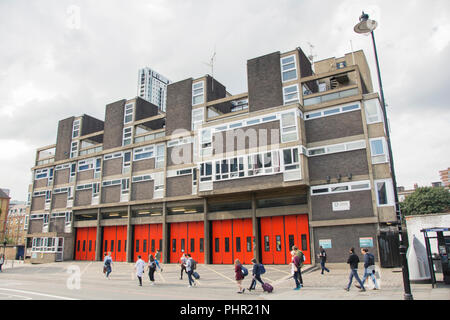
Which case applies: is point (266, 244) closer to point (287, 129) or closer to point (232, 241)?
point (232, 241)

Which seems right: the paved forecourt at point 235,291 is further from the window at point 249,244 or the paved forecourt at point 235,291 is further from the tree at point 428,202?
the tree at point 428,202

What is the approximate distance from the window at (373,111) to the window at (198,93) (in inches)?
595

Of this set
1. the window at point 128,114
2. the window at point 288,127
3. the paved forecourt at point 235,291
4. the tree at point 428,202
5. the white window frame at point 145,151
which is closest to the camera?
the paved forecourt at point 235,291

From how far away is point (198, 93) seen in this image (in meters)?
33.0

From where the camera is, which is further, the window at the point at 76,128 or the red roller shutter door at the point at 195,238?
the window at the point at 76,128

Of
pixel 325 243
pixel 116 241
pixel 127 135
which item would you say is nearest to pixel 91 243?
pixel 116 241

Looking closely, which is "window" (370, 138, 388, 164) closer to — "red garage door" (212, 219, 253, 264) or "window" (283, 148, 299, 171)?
"window" (283, 148, 299, 171)

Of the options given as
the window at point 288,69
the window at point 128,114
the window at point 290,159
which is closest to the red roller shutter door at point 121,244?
the window at point 128,114

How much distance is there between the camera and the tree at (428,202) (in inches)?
2296

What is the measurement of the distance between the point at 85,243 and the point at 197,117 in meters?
19.6

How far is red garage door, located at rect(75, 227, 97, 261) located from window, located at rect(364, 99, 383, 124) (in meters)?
30.3

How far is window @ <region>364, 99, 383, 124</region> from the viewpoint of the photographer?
23.8 metres
